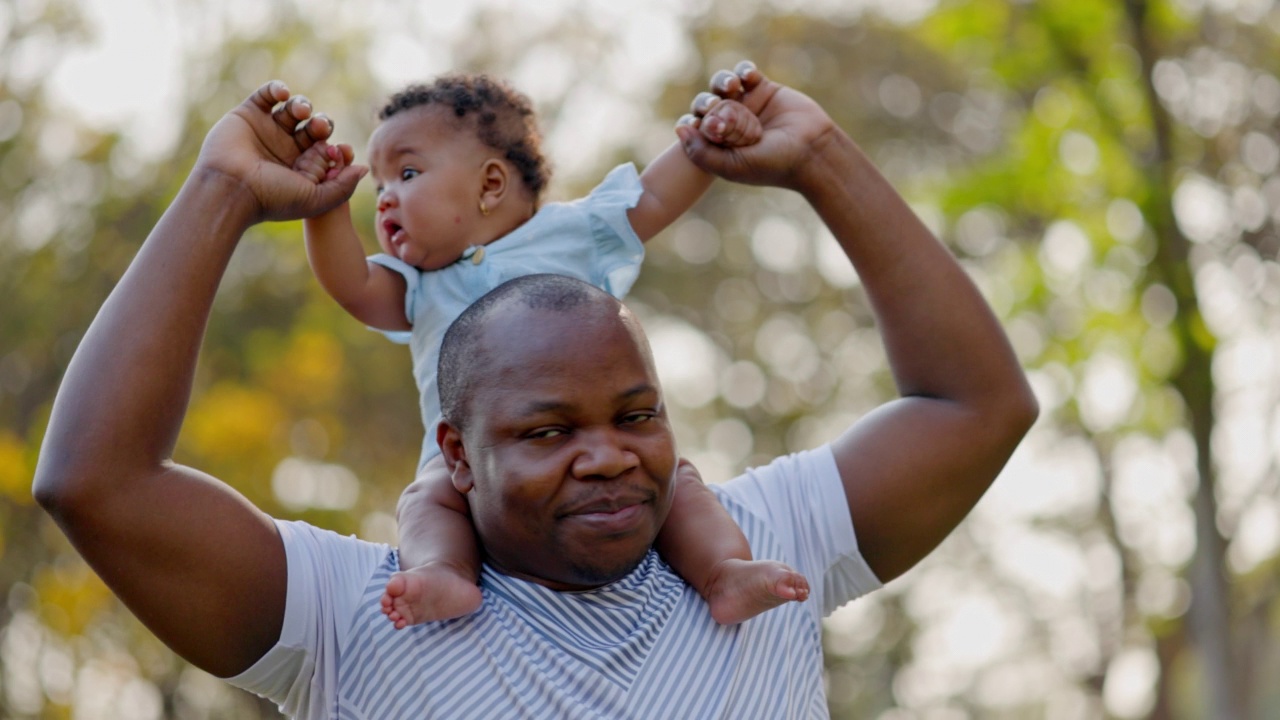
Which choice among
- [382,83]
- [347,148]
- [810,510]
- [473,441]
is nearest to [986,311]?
[810,510]

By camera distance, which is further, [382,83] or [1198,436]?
[382,83]

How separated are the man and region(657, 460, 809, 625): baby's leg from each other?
5 cm

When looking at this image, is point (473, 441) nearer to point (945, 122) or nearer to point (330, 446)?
point (330, 446)

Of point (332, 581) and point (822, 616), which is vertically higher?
point (332, 581)

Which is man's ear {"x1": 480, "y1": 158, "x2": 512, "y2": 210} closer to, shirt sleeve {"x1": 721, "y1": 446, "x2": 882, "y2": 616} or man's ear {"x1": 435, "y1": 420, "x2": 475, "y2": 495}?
man's ear {"x1": 435, "y1": 420, "x2": 475, "y2": 495}

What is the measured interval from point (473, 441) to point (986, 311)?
1086 millimetres

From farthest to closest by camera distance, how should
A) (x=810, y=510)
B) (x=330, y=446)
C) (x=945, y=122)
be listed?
(x=945, y=122)
(x=330, y=446)
(x=810, y=510)

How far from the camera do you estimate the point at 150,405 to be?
2.40 meters

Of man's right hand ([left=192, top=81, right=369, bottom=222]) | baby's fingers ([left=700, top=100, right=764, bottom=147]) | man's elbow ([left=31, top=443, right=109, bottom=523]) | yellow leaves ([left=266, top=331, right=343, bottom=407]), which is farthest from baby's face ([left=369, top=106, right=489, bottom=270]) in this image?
→ yellow leaves ([left=266, top=331, right=343, bottom=407])

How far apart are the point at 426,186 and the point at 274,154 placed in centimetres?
61

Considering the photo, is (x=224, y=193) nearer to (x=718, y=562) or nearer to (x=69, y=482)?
(x=69, y=482)

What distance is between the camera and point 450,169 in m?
3.34

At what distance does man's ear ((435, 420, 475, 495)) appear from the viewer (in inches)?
109

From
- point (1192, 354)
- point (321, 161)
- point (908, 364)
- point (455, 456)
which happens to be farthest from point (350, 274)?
point (1192, 354)
